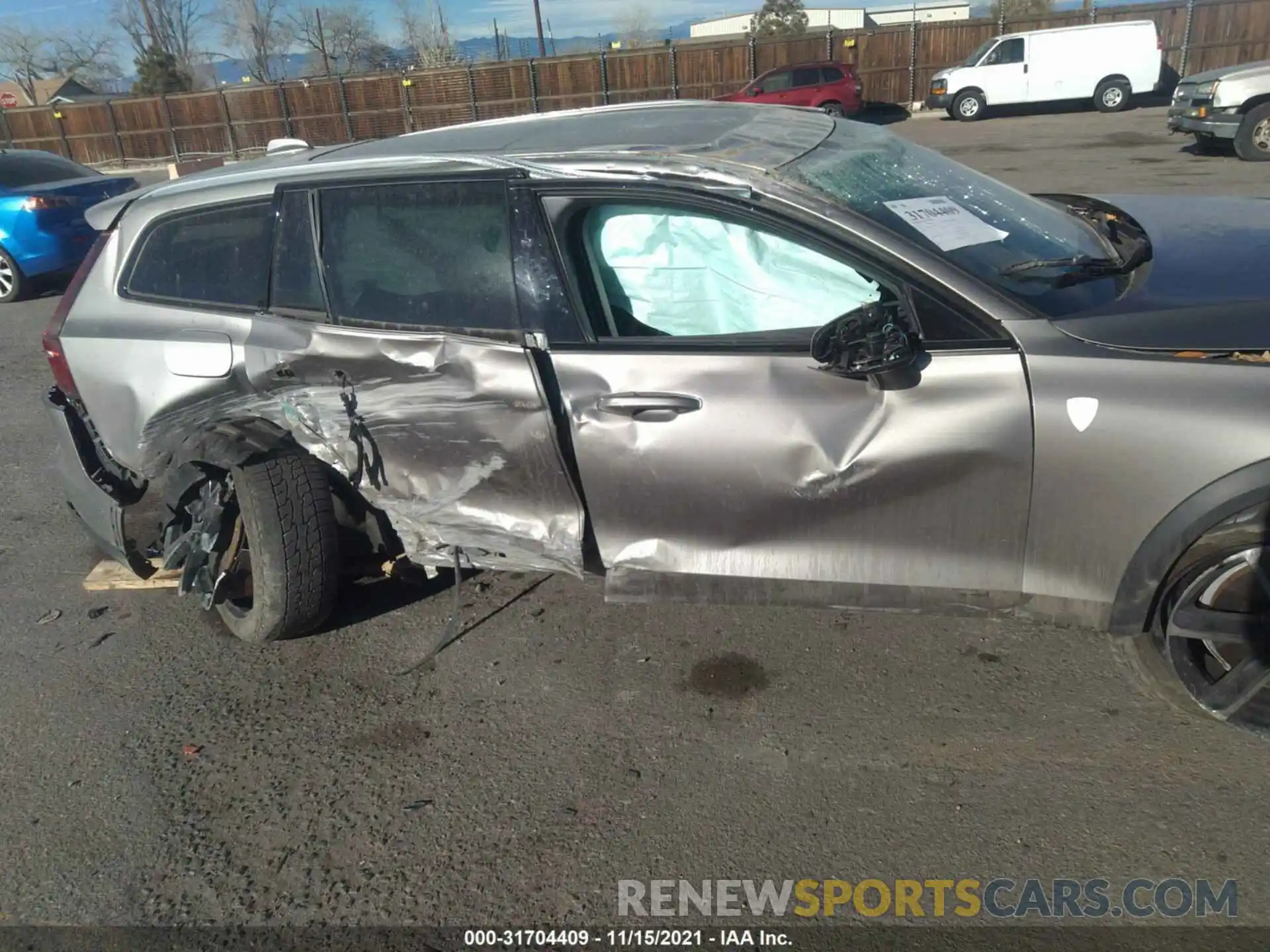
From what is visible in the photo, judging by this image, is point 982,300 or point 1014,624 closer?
point 982,300

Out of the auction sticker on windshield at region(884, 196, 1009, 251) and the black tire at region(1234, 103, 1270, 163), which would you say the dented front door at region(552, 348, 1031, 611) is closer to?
the auction sticker on windshield at region(884, 196, 1009, 251)

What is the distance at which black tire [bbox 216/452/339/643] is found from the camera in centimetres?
324

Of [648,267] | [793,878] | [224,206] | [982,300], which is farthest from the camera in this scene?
[224,206]

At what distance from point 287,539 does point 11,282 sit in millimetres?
9462

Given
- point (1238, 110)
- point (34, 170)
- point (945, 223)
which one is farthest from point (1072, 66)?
point (945, 223)

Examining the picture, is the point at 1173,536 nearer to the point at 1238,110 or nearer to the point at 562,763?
the point at 562,763

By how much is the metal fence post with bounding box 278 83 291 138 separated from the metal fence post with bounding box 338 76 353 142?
1.86 meters

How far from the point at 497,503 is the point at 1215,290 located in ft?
7.40

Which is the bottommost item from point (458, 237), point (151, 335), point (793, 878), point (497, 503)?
point (793, 878)

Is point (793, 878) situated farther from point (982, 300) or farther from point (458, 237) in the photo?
point (458, 237)

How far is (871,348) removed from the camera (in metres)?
2.51

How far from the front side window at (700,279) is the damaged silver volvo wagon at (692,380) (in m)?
0.01

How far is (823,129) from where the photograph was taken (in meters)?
3.42

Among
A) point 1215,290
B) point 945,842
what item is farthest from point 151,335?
point 1215,290
